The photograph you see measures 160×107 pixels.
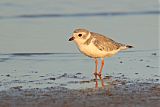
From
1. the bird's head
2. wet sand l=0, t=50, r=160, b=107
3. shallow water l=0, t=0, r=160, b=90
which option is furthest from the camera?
the bird's head

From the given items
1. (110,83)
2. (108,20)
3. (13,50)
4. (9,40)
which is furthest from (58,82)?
(108,20)

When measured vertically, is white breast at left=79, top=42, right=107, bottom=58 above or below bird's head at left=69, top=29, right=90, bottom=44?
below

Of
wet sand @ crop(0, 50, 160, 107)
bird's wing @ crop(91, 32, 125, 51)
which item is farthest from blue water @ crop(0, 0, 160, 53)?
bird's wing @ crop(91, 32, 125, 51)

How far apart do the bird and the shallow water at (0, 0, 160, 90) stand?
239 mm

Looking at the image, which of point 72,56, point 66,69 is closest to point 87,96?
point 66,69

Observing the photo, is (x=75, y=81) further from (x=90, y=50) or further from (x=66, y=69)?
(x=90, y=50)

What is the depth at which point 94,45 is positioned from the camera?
10.7 m

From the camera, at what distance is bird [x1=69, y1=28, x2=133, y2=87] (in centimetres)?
1051

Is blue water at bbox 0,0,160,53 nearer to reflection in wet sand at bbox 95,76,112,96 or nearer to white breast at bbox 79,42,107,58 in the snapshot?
white breast at bbox 79,42,107,58

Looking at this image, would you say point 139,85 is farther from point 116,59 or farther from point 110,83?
point 116,59

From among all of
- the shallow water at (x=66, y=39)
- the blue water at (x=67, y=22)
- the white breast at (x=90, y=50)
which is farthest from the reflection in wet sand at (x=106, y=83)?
the blue water at (x=67, y=22)

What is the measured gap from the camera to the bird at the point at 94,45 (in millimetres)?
10508

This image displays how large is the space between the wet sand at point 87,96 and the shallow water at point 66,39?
0.43 m

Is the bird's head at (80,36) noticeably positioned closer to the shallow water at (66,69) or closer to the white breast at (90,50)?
the white breast at (90,50)
